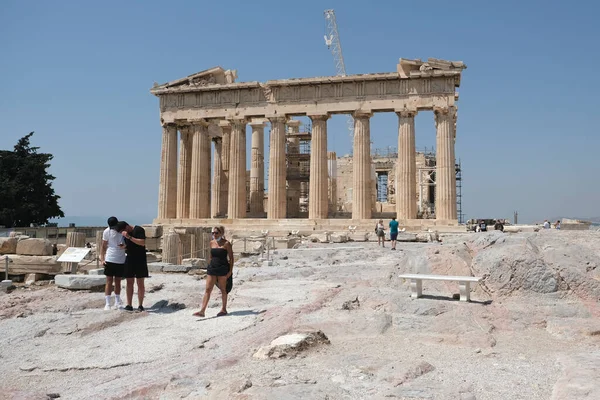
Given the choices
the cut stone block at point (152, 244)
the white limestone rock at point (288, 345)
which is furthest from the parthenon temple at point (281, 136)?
the white limestone rock at point (288, 345)

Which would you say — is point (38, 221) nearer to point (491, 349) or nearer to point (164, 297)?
point (164, 297)

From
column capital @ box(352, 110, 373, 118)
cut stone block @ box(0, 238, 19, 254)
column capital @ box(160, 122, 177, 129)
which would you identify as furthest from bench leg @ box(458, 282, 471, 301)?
column capital @ box(160, 122, 177, 129)

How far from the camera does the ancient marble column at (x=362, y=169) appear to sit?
1283 inches

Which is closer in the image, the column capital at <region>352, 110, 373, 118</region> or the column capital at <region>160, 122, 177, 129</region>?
the column capital at <region>352, 110, 373, 118</region>

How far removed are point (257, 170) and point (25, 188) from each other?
25.7 metres

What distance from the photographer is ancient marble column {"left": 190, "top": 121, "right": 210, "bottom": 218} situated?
36.4 metres

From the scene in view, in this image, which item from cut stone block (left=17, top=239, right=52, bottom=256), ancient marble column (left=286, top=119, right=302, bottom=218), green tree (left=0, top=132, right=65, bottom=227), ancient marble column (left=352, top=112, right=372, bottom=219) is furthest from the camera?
green tree (left=0, top=132, right=65, bottom=227)

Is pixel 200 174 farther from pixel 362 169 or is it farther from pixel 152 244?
pixel 362 169

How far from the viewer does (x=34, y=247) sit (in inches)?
701

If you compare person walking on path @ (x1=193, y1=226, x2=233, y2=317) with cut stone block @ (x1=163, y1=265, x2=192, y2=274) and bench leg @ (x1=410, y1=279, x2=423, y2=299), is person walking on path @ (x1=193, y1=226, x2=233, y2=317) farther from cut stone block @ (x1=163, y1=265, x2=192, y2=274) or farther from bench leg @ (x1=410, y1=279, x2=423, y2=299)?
cut stone block @ (x1=163, y1=265, x2=192, y2=274)

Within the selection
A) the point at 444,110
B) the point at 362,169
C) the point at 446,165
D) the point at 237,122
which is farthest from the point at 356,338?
the point at 237,122

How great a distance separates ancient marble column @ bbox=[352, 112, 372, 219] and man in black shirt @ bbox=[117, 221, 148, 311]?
2295 cm

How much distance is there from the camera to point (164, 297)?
12.1 meters

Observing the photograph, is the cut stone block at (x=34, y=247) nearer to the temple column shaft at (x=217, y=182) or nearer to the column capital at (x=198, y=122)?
the column capital at (x=198, y=122)
